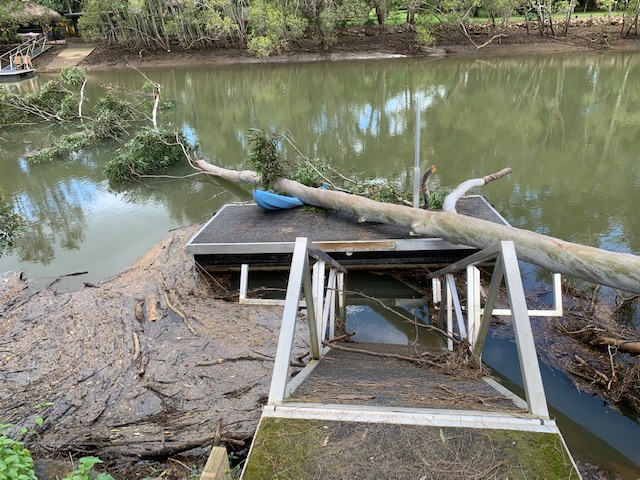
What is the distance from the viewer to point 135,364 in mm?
4207

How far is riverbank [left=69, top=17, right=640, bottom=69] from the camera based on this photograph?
83.2 feet

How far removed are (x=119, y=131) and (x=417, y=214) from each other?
1125cm

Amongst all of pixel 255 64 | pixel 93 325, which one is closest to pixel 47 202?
pixel 93 325

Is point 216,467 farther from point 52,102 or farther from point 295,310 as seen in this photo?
point 52,102

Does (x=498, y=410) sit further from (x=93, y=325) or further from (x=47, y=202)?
(x=47, y=202)

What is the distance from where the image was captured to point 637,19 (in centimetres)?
2416

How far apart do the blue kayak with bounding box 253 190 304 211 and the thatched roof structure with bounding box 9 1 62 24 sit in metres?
32.2

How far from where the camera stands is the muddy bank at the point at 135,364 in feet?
10.4

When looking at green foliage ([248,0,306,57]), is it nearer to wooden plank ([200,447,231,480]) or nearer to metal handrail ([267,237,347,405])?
metal handrail ([267,237,347,405])

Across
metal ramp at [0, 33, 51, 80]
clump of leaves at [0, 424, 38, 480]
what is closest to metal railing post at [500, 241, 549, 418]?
clump of leaves at [0, 424, 38, 480]

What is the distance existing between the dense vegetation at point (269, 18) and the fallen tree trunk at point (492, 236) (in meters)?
21.1

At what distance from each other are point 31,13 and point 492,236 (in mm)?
36539

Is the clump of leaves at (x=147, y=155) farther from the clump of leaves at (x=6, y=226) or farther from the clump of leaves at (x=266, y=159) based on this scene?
the clump of leaves at (x=266, y=159)

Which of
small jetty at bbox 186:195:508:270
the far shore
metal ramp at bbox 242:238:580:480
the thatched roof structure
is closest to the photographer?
metal ramp at bbox 242:238:580:480
